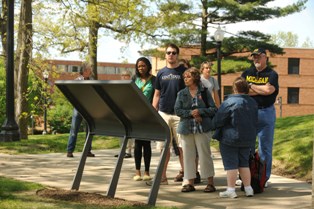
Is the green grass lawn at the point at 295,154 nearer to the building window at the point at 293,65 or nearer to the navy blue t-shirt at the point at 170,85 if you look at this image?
the navy blue t-shirt at the point at 170,85

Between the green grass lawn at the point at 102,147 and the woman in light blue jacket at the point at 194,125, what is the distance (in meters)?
1.88

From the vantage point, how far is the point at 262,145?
7.11m

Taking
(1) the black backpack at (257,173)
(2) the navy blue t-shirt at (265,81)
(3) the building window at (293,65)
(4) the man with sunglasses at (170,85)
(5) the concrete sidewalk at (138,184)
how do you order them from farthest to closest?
(3) the building window at (293,65) → (4) the man with sunglasses at (170,85) → (2) the navy blue t-shirt at (265,81) → (1) the black backpack at (257,173) → (5) the concrete sidewalk at (138,184)

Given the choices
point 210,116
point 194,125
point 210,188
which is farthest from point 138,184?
point 210,116

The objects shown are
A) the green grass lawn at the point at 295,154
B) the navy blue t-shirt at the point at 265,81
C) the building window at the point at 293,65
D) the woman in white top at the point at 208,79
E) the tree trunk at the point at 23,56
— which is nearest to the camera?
the navy blue t-shirt at the point at 265,81

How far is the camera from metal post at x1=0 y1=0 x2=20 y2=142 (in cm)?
1142

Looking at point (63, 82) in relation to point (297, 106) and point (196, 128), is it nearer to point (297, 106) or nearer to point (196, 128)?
point (196, 128)

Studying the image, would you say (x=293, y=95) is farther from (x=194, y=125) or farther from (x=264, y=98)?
(x=194, y=125)

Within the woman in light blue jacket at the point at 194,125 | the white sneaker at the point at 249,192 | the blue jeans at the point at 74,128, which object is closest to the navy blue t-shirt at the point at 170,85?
the woman in light blue jacket at the point at 194,125

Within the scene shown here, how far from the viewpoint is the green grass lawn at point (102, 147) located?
18.2 feet

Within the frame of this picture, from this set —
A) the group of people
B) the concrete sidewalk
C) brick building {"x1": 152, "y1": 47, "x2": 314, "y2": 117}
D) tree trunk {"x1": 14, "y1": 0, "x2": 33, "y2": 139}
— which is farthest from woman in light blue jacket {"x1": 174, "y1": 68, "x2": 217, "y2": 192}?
brick building {"x1": 152, "y1": 47, "x2": 314, "y2": 117}

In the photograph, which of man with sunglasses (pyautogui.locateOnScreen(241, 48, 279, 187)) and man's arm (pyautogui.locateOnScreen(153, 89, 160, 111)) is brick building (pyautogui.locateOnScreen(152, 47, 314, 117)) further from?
man with sunglasses (pyautogui.locateOnScreen(241, 48, 279, 187))

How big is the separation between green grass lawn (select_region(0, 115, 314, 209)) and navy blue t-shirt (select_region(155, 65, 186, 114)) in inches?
83.1

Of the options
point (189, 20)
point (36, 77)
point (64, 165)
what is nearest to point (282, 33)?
point (189, 20)
